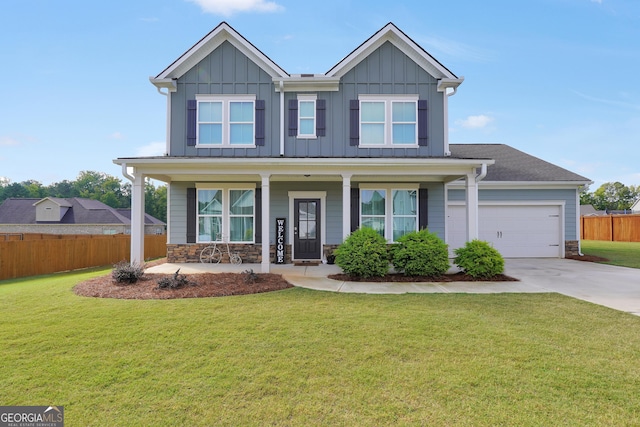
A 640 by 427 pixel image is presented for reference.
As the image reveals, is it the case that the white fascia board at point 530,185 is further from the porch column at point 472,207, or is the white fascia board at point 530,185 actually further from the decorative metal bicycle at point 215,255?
the decorative metal bicycle at point 215,255

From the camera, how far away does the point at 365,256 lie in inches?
309

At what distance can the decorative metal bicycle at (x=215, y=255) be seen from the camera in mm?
10547

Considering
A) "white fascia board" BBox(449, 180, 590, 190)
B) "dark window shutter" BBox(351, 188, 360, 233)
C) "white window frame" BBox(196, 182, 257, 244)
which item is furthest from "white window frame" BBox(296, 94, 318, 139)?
"white fascia board" BBox(449, 180, 590, 190)

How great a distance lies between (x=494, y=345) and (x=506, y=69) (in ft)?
48.3

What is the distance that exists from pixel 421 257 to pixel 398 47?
701 centimetres

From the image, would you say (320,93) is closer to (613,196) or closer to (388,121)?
(388,121)

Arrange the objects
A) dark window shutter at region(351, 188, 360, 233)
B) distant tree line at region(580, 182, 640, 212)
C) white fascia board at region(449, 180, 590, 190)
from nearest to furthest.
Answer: dark window shutter at region(351, 188, 360, 233) < white fascia board at region(449, 180, 590, 190) < distant tree line at region(580, 182, 640, 212)

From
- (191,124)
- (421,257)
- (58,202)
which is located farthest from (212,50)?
(58,202)

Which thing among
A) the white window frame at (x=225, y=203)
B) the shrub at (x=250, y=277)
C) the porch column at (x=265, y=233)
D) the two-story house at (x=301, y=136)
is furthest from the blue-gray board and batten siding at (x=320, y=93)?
the shrub at (x=250, y=277)

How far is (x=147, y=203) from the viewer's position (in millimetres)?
45625

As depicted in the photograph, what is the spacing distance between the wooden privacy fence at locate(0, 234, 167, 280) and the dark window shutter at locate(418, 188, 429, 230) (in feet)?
40.4

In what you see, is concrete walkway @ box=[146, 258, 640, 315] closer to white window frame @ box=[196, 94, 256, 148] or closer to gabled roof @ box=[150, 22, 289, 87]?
white window frame @ box=[196, 94, 256, 148]

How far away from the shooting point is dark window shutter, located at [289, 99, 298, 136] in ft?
34.1

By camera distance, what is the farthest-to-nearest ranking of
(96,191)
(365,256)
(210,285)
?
(96,191), (365,256), (210,285)
